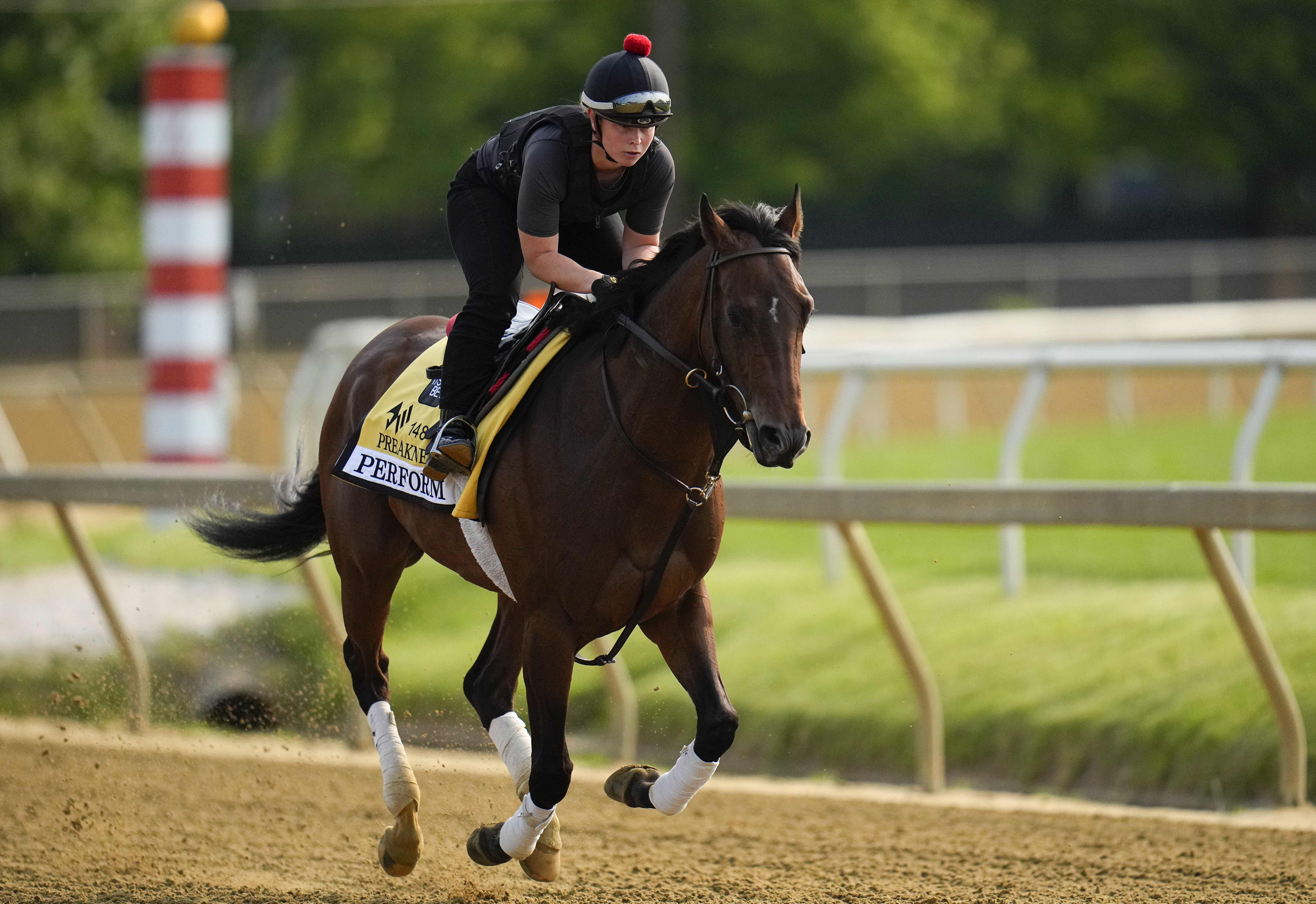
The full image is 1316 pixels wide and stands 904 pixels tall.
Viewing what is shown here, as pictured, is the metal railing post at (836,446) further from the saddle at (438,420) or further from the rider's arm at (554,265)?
the rider's arm at (554,265)

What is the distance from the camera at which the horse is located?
4227 mm

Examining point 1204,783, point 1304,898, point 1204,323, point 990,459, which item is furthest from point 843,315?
point 1304,898

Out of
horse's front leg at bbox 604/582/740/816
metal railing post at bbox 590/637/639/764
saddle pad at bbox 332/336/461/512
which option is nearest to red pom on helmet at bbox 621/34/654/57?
saddle pad at bbox 332/336/461/512

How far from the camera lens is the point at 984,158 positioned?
30.5 meters

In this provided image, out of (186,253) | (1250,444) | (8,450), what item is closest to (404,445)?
(1250,444)

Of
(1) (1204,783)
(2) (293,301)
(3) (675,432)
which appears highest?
(3) (675,432)

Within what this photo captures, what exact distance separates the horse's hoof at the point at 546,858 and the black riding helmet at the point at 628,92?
2.01 meters

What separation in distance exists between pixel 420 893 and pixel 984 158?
26964 mm

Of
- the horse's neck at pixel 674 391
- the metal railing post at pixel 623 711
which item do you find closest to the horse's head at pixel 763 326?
the horse's neck at pixel 674 391

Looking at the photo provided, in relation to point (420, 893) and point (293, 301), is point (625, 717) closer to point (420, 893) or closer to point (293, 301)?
point (420, 893)

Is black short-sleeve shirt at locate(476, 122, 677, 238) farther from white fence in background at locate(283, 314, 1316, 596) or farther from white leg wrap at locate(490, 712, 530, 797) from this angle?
white fence in background at locate(283, 314, 1316, 596)

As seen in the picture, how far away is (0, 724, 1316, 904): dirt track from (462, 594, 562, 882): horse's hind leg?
361 mm

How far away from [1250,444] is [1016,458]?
1152mm

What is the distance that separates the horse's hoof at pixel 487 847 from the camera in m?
4.88
